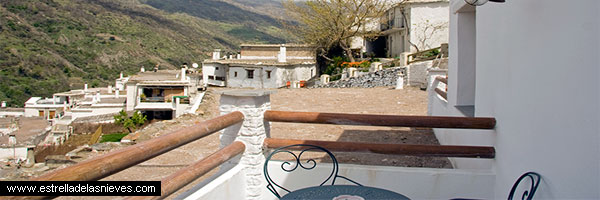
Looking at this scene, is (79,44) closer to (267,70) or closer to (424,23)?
(267,70)

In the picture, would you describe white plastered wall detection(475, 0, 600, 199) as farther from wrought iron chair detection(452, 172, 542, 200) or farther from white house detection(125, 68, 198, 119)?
white house detection(125, 68, 198, 119)

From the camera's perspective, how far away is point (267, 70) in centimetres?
3152

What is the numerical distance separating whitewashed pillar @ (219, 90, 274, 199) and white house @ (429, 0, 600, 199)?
180cm

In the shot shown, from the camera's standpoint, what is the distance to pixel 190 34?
82000 millimetres

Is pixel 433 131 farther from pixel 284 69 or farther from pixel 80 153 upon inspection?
pixel 284 69

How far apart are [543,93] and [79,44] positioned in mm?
66441

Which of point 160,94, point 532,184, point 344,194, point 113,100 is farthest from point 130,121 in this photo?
point 532,184

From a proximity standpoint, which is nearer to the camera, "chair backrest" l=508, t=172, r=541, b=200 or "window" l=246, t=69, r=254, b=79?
"chair backrest" l=508, t=172, r=541, b=200

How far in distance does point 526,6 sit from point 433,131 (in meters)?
Answer: 4.78

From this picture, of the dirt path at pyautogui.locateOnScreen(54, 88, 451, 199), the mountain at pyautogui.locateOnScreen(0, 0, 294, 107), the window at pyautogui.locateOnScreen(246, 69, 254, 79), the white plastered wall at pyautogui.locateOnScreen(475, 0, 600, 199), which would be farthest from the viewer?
the mountain at pyautogui.locateOnScreen(0, 0, 294, 107)

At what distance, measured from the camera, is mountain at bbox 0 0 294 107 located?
49562 millimetres

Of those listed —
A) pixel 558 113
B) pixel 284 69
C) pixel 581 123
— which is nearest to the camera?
pixel 581 123

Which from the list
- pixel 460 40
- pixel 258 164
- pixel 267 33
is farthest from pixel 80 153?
pixel 267 33

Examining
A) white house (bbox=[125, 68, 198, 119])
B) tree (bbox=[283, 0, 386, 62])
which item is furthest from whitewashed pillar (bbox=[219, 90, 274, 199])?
white house (bbox=[125, 68, 198, 119])
